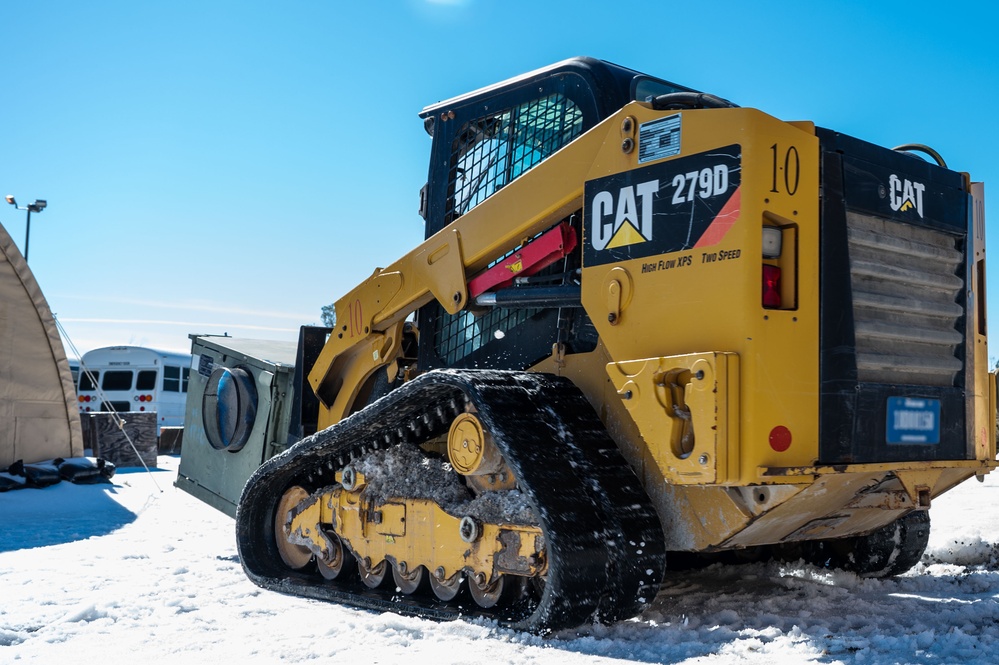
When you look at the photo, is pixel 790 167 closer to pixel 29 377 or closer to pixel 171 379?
pixel 29 377

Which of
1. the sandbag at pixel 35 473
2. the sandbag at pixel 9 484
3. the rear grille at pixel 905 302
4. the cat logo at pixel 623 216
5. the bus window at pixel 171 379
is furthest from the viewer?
the bus window at pixel 171 379

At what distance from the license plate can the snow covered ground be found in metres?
0.76

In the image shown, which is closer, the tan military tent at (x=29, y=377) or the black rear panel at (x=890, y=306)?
the black rear panel at (x=890, y=306)

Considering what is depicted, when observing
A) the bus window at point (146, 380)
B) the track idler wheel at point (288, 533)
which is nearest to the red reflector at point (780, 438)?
the track idler wheel at point (288, 533)

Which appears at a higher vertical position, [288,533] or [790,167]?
[790,167]

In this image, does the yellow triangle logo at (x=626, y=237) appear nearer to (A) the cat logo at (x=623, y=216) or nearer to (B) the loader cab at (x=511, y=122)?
(A) the cat logo at (x=623, y=216)

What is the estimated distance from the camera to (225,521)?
29.1 ft

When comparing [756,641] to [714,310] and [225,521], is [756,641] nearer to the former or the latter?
[714,310]

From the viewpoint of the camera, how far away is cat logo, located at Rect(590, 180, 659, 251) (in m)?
4.14

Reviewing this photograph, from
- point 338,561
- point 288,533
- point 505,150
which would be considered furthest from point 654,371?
point 288,533

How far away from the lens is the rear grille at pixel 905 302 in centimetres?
402

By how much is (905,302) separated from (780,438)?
96 centimetres

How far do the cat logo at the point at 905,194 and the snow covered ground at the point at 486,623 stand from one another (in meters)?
1.73

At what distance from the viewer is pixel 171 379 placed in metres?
24.0
